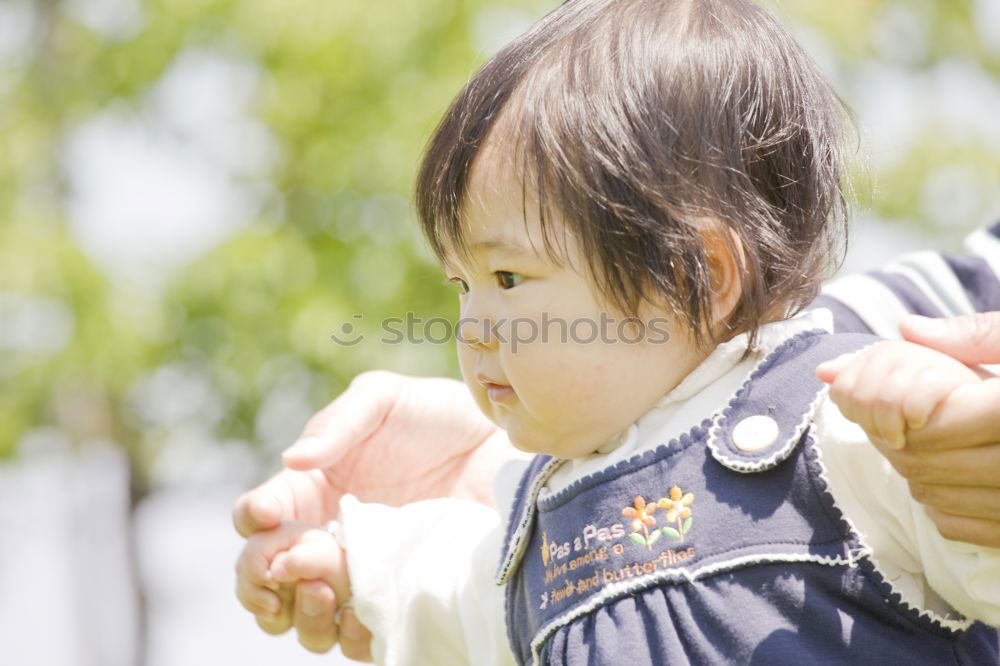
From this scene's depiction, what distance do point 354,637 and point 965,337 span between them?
49.3 inches

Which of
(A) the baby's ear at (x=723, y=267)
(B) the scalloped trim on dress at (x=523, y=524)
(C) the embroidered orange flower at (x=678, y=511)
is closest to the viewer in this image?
(C) the embroidered orange flower at (x=678, y=511)

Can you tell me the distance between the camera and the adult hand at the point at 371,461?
2.17 metres

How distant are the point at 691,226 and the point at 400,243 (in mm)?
4947

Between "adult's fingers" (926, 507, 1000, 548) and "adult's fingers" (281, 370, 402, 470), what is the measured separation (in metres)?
1.17

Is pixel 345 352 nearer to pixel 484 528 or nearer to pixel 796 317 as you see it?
pixel 484 528

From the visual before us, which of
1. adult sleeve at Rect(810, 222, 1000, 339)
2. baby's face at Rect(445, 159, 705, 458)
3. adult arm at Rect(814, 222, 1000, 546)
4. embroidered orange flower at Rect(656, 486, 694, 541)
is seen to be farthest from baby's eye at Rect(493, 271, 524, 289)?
adult sleeve at Rect(810, 222, 1000, 339)

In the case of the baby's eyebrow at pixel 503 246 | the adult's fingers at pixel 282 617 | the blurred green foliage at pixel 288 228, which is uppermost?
the blurred green foliage at pixel 288 228

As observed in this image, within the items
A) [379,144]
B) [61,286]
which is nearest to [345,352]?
[379,144]

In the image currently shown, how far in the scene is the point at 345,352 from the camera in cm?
618

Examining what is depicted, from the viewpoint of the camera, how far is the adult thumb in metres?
1.31

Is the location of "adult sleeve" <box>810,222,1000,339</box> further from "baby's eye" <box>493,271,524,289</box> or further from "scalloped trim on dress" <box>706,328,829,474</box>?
"baby's eye" <box>493,271,524,289</box>

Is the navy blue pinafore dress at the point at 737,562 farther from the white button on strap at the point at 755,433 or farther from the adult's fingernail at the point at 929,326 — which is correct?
the adult's fingernail at the point at 929,326

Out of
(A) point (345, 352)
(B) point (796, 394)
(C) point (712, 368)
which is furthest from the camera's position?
(A) point (345, 352)

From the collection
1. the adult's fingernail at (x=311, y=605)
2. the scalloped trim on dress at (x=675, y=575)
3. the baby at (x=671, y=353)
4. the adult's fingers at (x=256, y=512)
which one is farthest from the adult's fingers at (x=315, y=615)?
the scalloped trim on dress at (x=675, y=575)
